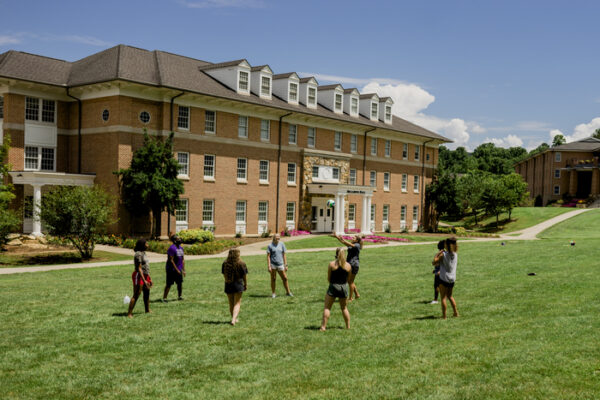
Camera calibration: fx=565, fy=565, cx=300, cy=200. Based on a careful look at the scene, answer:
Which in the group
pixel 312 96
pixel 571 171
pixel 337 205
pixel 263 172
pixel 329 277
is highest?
pixel 312 96

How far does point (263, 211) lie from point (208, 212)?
203 inches

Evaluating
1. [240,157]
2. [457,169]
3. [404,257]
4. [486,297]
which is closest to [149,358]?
[486,297]

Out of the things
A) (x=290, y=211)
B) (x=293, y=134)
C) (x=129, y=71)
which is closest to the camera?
(x=129, y=71)

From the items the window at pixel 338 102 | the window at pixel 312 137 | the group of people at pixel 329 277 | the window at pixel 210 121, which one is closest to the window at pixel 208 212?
the window at pixel 210 121

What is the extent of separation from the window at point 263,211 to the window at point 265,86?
26.8 feet

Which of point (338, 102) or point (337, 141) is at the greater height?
point (338, 102)

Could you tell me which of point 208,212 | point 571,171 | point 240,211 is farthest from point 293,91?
point 571,171

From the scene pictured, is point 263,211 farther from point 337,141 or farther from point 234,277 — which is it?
point 234,277

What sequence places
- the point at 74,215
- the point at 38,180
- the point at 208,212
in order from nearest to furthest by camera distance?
the point at 74,215 < the point at 38,180 < the point at 208,212

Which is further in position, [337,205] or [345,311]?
[337,205]

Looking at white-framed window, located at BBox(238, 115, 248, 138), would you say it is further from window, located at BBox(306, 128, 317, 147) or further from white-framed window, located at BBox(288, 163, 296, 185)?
window, located at BBox(306, 128, 317, 147)

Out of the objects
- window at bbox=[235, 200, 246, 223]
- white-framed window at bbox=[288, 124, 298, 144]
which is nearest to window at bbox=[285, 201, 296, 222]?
window at bbox=[235, 200, 246, 223]

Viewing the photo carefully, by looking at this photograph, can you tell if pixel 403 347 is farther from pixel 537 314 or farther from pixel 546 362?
pixel 537 314

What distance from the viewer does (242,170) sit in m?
41.0
